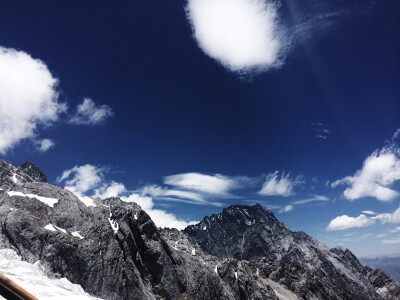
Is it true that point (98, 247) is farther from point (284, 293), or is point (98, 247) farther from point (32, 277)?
point (284, 293)

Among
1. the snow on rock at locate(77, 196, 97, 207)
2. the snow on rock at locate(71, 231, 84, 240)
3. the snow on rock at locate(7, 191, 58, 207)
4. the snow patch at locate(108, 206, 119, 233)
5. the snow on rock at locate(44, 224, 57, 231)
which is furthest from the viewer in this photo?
the snow on rock at locate(77, 196, 97, 207)


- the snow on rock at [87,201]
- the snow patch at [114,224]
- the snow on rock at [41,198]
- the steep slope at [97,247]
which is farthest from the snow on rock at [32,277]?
the snow on rock at [87,201]

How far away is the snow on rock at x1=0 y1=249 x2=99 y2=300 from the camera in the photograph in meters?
21.1

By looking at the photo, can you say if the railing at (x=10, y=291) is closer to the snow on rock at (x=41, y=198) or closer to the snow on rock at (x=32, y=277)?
the snow on rock at (x=32, y=277)

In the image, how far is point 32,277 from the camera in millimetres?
26219

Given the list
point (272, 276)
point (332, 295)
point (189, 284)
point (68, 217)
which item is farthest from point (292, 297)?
point (68, 217)

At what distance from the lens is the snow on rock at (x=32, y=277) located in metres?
21.1

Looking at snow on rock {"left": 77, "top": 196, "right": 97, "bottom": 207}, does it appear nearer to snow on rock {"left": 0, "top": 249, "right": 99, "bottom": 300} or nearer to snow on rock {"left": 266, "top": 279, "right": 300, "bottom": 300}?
snow on rock {"left": 0, "top": 249, "right": 99, "bottom": 300}

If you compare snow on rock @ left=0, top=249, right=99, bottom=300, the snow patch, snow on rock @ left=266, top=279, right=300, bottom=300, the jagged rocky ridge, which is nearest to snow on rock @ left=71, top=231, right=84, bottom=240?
the jagged rocky ridge

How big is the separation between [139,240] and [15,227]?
37.4 metres

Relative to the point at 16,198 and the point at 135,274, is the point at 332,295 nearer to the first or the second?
the point at 135,274

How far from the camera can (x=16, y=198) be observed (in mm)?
57969

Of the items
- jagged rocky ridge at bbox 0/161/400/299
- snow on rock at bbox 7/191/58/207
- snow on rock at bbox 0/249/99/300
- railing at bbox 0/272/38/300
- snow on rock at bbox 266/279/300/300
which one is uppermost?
snow on rock at bbox 266/279/300/300

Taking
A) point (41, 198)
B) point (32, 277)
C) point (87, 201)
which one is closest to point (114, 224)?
point (87, 201)
